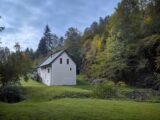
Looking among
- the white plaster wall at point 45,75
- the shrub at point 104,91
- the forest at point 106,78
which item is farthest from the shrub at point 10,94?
the white plaster wall at point 45,75

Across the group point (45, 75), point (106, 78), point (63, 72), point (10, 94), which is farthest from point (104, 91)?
point (45, 75)

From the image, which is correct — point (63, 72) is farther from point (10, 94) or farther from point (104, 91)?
point (104, 91)

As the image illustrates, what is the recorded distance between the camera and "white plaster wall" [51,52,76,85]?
147 ft

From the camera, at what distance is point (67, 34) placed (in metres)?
81.4

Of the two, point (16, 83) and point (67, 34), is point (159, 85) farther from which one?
point (67, 34)

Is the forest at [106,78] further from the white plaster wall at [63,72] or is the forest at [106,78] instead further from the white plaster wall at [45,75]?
the white plaster wall at [63,72]

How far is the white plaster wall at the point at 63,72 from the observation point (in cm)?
4494

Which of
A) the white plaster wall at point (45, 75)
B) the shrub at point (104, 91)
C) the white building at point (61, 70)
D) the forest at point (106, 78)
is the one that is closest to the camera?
the forest at point (106, 78)

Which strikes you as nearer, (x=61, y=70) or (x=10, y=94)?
(x=10, y=94)

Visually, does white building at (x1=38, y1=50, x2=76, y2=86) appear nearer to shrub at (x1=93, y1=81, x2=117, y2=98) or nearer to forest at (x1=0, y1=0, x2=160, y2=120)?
forest at (x1=0, y1=0, x2=160, y2=120)

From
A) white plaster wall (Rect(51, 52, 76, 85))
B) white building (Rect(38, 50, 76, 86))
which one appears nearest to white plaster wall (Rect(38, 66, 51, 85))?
white building (Rect(38, 50, 76, 86))

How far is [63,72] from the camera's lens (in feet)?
149

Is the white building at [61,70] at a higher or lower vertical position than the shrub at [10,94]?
higher

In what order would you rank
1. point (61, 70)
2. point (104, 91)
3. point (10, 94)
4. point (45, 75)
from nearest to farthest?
point (104, 91), point (10, 94), point (61, 70), point (45, 75)
